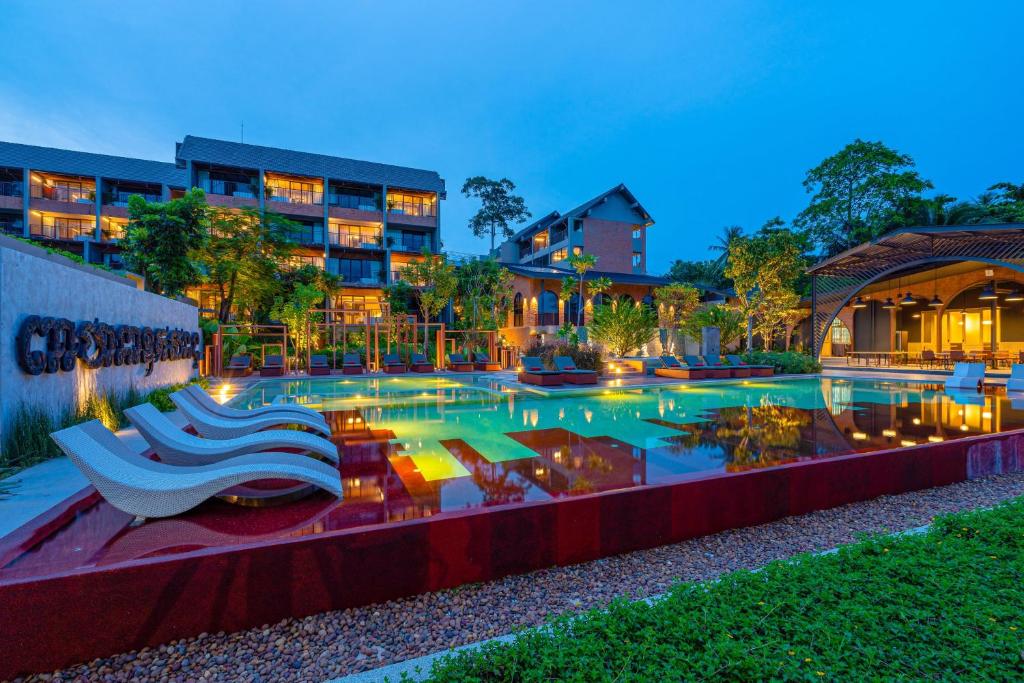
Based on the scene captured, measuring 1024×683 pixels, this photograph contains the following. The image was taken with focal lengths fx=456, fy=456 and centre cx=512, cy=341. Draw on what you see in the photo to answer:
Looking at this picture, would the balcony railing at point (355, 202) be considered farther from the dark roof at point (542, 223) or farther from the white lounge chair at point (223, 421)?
the white lounge chair at point (223, 421)

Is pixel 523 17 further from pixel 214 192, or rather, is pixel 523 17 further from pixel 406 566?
pixel 406 566

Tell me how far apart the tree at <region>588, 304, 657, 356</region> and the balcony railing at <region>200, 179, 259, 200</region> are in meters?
25.6

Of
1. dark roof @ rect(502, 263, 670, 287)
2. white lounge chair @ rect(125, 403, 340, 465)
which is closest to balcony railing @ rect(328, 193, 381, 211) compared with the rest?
dark roof @ rect(502, 263, 670, 287)

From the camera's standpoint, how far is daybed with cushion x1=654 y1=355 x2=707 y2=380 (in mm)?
15492

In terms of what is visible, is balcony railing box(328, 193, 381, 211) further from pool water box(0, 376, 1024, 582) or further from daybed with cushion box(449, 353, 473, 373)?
pool water box(0, 376, 1024, 582)

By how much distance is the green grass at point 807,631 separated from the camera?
1982mm

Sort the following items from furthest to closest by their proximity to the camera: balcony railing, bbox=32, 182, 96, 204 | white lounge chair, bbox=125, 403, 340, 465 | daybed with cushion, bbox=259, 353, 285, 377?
balcony railing, bbox=32, 182, 96, 204 → daybed with cushion, bbox=259, 353, 285, 377 → white lounge chair, bbox=125, 403, 340, 465

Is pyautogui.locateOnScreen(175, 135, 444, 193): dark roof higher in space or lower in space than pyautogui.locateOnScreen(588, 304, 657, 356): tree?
higher

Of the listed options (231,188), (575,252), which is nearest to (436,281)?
(575,252)

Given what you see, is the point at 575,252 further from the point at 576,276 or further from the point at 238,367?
the point at 238,367

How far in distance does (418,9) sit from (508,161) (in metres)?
96.4

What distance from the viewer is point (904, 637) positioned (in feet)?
7.30

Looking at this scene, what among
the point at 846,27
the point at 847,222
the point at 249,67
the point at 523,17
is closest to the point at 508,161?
the point at 523,17

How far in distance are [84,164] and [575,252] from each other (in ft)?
111
